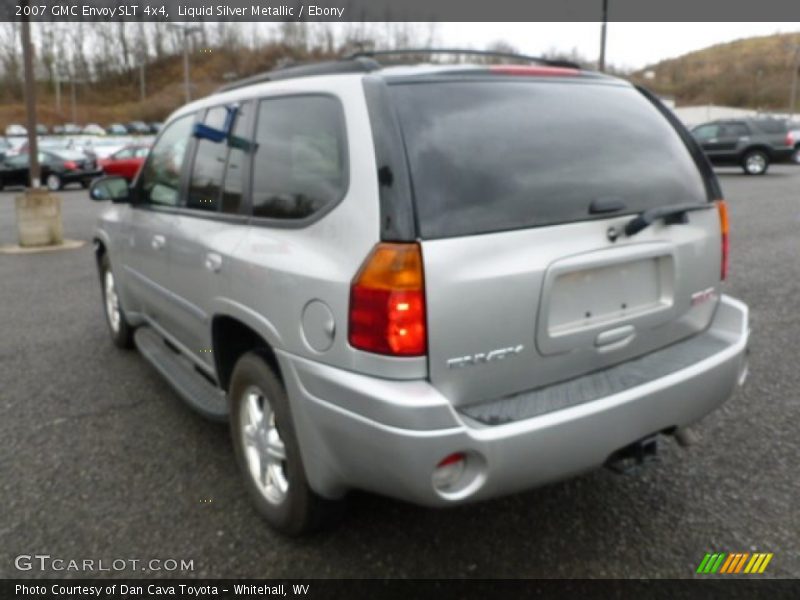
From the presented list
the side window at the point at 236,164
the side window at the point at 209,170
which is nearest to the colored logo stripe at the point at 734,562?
the side window at the point at 236,164

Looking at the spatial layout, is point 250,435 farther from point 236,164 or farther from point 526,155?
point 526,155

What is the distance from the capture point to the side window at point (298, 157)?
97.1 inches

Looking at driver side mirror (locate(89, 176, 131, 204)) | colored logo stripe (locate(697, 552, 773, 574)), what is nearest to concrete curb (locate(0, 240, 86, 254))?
driver side mirror (locate(89, 176, 131, 204))

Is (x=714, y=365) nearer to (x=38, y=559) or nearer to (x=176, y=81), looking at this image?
(x=38, y=559)

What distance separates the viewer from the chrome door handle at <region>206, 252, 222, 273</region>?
9.79 ft

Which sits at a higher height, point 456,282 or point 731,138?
point 456,282

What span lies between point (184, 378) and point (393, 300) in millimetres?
1912

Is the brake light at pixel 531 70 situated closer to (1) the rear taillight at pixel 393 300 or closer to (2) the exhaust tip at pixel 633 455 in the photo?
(1) the rear taillight at pixel 393 300

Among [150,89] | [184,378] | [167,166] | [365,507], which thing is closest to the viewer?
[365,507]

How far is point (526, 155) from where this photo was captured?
2451 mm

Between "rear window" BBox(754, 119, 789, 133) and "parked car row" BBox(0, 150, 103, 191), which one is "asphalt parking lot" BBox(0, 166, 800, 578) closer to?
"rear window" BBox(754, 119, 789, 133)

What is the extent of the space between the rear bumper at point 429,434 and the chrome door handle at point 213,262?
71 cm
